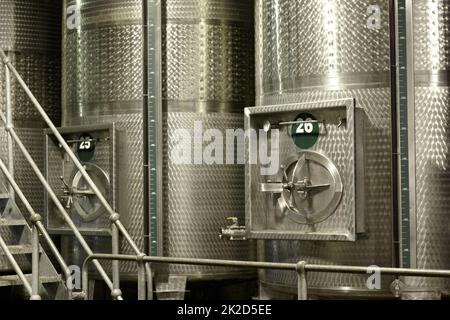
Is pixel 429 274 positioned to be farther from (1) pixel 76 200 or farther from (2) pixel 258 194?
(1) pixel 76 200

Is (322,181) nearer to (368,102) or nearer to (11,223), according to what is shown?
(368,102)

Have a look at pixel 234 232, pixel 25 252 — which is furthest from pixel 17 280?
pixel 234 232

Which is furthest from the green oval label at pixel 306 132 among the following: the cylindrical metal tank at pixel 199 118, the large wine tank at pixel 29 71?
the large wine tank at pixel 29 71

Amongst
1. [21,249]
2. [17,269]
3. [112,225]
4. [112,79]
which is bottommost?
[17,269]

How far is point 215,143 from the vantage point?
10.9m

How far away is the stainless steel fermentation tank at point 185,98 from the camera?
10797 millimetres

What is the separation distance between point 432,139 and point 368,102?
66 cm

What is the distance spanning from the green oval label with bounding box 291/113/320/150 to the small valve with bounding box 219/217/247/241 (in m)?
1.48

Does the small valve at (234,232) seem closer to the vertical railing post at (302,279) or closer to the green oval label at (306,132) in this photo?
the green oval label at (306,132)

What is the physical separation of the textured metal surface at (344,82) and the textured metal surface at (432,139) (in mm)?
287

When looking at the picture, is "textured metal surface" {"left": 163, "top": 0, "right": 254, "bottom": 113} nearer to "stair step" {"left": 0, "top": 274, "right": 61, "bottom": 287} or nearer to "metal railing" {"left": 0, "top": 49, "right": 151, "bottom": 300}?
"metal railing" {"left": 0, "top": 49, "right": 151, "bottom": 300}

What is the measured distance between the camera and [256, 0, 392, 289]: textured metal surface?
29.7ft

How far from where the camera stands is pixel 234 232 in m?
10.5

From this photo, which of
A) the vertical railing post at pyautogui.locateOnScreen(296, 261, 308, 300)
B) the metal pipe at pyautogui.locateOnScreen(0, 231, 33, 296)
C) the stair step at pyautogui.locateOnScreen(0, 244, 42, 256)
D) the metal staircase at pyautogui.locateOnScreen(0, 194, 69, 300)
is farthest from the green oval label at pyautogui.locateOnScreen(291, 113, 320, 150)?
→ the stair step at pyautogui.locateOnScreen(0, 244, 42, 256)
